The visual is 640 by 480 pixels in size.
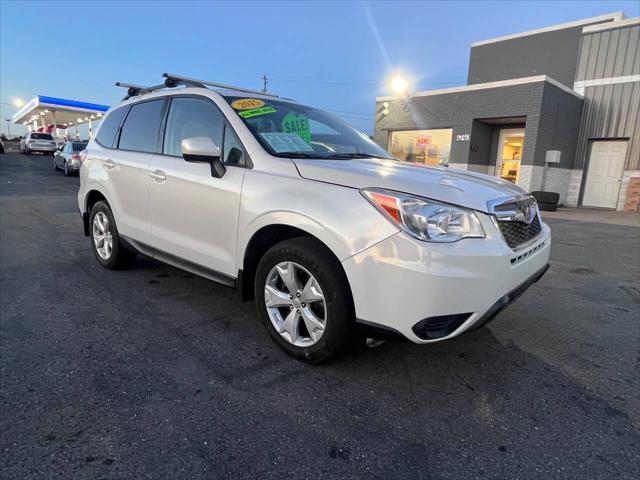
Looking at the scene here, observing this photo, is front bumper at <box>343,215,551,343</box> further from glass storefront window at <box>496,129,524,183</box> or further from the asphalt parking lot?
glass storefront window at <box>496,129,524,183</box>

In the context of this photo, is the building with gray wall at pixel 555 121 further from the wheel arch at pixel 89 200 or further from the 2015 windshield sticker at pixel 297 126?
the wheel arch at pixel 89 200

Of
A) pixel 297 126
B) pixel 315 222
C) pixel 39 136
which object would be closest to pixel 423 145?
pixel 297 126

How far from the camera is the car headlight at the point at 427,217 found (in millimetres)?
2178

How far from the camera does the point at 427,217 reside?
219cm

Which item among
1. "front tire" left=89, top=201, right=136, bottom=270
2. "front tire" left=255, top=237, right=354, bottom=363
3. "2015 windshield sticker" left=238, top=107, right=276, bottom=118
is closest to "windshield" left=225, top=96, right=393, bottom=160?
"2015 windshield sticker" left=238, top=107, right=276, bottom=118

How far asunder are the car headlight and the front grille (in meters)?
0.26

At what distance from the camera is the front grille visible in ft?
7.99

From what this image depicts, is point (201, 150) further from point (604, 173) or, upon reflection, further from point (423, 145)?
point (604, 173)

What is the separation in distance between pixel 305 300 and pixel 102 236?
304cm

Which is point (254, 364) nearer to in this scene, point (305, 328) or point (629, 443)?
point (305, 328)

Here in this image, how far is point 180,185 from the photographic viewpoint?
3.32m

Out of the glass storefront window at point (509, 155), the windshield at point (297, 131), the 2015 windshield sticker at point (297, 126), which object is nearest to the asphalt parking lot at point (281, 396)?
the windshield at point (297, 131)

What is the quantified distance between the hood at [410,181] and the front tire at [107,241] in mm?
2538

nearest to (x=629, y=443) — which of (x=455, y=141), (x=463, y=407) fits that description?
A: (x=463, y=407)
